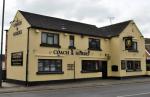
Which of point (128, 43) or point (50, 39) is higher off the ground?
point (128, 43)

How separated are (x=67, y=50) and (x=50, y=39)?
233cm

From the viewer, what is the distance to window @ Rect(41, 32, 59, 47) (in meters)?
26.0

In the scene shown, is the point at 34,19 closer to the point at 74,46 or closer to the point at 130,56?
the point at 74,46

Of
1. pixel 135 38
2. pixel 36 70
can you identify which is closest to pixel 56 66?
pixel 36 70

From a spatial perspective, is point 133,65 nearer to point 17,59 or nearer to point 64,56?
point 64,56

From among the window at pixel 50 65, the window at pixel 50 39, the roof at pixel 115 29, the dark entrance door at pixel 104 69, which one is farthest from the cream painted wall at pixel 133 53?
the window at pixel 50 39

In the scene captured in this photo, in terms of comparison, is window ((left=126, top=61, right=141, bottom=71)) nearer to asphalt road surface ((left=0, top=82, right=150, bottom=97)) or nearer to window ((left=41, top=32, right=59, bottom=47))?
window ((left=41, top=32, right=59, bottom=47))

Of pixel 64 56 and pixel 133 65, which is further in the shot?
pixel 133 65

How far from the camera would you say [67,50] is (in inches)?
1096

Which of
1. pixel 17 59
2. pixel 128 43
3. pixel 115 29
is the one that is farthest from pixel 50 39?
pixel 115 29

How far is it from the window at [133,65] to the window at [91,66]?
420cm

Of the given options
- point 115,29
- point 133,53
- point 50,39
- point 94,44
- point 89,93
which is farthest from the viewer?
point 115,29

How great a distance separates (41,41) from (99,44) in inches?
331

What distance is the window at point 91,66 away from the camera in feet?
97.0
